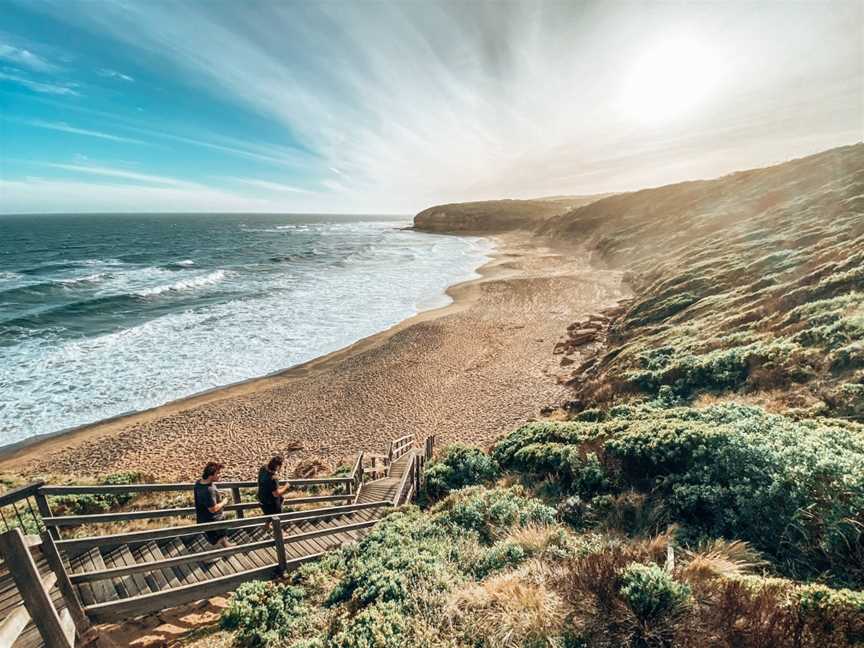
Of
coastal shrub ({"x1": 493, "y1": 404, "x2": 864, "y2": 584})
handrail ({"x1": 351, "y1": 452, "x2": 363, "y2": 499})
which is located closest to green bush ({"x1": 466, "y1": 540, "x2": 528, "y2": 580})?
coastal shrub ({"x1": 493, "y1": 404, "x2": 864, "y2": 584})

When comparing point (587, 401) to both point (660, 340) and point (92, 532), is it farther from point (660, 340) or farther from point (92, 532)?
point (92, 532)

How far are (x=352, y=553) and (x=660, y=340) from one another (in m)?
14.7

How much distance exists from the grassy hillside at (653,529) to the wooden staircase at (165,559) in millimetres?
591

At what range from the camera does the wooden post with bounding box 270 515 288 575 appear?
561cm

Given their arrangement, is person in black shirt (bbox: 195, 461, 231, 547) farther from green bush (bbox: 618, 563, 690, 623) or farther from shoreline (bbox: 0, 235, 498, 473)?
shoreline (bbox: 0, 235, 498, 473)

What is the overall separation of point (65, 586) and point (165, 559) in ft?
3.26

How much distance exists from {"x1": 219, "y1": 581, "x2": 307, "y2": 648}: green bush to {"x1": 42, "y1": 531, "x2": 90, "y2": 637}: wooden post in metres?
1.48

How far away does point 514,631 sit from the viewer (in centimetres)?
340

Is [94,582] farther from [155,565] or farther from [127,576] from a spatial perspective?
[155,565]

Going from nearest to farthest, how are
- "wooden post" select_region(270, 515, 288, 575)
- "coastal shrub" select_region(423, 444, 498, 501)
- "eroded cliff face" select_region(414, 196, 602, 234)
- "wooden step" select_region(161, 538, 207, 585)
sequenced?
"wooden step" select_region(161, 538, 207, 585) → "wooden post" select_region(270, 515, 288, 575) → "coastal shrub" select_region(423, 444, 498, 501) → "eroded cliff face" select_region(414, 196, 602, 234)

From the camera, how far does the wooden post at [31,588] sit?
11.3 ft

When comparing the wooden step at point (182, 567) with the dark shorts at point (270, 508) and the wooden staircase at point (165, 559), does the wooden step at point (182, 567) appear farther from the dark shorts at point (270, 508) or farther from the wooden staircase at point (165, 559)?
the dark shorts at point (270, 508)

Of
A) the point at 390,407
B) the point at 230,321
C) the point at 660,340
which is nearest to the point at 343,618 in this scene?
the point at 390,407

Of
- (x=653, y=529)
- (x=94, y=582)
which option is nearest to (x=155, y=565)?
(x=94, y=582)
